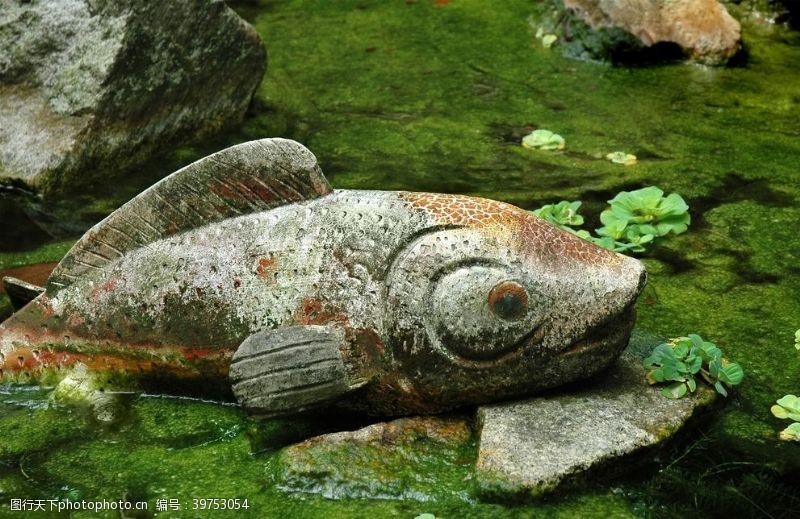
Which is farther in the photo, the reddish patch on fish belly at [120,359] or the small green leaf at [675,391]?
the reddish patch on fish belly at [120,359]

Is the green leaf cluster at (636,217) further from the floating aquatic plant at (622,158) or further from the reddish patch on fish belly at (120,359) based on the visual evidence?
the reddish patch on fish belly at (120,359)

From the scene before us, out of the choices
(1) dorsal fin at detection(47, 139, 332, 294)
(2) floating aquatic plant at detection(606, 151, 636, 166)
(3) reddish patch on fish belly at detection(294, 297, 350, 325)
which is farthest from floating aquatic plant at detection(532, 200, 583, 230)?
(3) reddish patch on fish belly at detection(294, 297, 350, 325)

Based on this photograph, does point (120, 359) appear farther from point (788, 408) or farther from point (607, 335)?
point (788, 408)

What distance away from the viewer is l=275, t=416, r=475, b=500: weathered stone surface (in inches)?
112

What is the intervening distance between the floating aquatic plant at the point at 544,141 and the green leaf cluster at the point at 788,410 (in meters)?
2.21

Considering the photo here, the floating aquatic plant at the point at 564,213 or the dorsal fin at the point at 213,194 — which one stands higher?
the dorsal fin at the point at 213,194

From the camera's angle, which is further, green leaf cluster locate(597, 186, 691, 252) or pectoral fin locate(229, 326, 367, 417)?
green leaf cluster locate(597, 186, 691, 252)

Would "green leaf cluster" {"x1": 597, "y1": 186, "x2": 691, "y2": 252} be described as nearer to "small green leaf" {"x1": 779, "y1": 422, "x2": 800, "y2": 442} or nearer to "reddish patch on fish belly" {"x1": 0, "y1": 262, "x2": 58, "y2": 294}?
"small green leaf" {"x1": 779, "y1": 422, "x2": 800, "y2": 442}

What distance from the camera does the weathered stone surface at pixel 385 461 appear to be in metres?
2.83

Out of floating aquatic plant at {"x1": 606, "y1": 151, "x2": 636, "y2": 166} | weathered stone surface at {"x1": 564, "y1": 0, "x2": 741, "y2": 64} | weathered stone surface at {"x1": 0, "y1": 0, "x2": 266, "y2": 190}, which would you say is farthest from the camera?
weathered stone surface at {"x1": 564, "y1": 0, "x2": 741, "y2": 64}

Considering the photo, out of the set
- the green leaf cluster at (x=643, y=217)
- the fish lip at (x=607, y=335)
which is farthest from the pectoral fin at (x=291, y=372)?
the green leaf cluster at (x=643, y=217)

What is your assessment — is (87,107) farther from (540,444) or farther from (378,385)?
(540,444)

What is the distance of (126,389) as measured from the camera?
10.8ft

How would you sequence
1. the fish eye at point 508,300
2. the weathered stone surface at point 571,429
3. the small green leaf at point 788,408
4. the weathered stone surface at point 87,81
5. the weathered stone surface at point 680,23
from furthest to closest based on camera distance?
1. the weathered stone surface at point 680,23
2. the weathered stone surface at point 87,81
3. the small green leaf at point 788,408
4. the fish eye at point 508,300
5. the weathered stone surface at point 571,429
